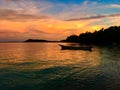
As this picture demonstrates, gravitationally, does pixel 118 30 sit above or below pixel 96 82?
above

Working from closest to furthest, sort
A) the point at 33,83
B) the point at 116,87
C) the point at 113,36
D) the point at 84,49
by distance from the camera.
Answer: the point at 116,87, the point at 33,83, the point at 84,49, the point at 113,36

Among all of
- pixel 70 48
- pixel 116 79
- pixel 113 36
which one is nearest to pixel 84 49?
pixel 70 48

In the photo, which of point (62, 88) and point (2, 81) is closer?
point (62, 88)

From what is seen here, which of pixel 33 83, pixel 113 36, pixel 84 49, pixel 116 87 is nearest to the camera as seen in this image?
pixel 116 87

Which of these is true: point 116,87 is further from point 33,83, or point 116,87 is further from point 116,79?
point 33,83

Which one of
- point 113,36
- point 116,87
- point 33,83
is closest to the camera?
point 116,87

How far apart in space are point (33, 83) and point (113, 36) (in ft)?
595

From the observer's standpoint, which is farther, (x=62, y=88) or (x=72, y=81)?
(x=72, y=81)

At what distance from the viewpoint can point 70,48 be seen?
105062 mm

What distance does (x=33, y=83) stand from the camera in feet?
83.9

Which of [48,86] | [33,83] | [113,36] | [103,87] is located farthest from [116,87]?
[113,36]

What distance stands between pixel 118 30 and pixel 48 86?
185 meters

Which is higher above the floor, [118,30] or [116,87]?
[118,30]

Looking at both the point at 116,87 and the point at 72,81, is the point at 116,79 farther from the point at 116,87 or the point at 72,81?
the point at 72,81
